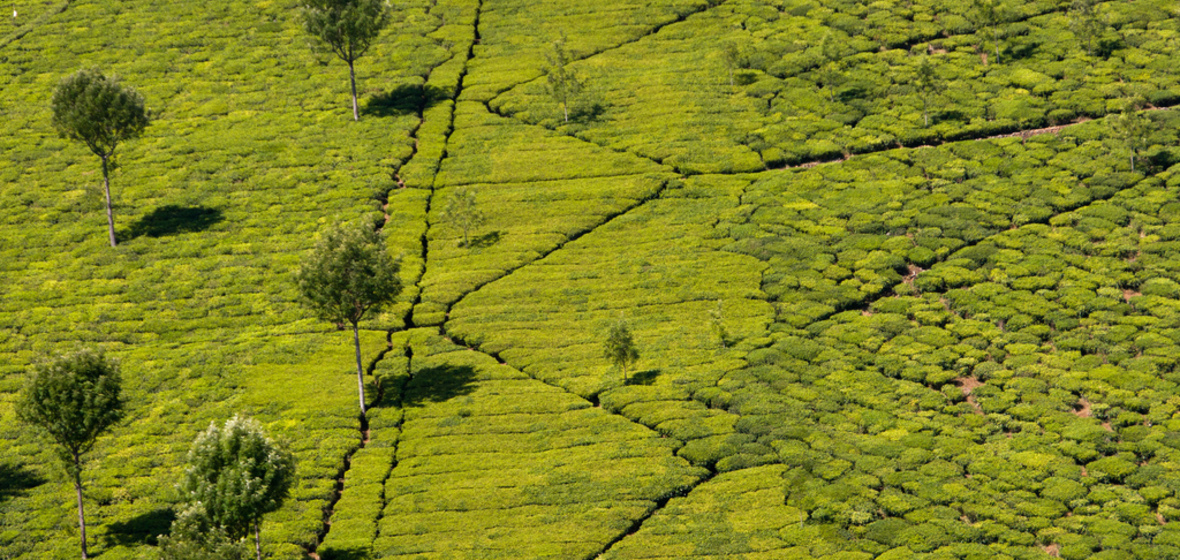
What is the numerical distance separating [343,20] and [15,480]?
60.6 m

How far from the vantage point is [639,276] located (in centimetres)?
10981

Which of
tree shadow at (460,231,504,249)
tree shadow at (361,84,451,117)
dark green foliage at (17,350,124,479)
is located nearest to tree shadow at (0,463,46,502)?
dark green foliage at (17,350,124,479)

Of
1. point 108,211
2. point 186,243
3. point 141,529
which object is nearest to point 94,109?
point 108,211

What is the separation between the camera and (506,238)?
384ft

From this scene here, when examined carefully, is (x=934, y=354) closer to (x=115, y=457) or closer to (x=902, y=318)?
(x=902, y=318)

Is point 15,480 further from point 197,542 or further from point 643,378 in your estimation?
point 643,378

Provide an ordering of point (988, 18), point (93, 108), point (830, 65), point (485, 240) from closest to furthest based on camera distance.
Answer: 1. point (93, 108)
2. point (485, 240)
3. point (830, 65)
4. point (988, 18)

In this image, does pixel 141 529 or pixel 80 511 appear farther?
pixel 141 529

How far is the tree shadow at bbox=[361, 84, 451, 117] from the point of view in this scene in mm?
138250

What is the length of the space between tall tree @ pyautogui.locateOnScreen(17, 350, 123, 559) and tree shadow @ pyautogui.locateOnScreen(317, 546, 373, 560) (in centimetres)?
1501

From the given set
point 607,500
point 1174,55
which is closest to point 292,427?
point 607,500

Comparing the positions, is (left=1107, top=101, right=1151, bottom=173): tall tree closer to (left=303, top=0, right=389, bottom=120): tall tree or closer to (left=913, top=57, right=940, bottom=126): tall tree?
(left=913, top=57, right=940, bottom=126): tall tree

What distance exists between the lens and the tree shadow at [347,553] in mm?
80250

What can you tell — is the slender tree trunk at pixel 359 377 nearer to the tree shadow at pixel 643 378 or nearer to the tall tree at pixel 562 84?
the tree shadow at pixel 643 378
